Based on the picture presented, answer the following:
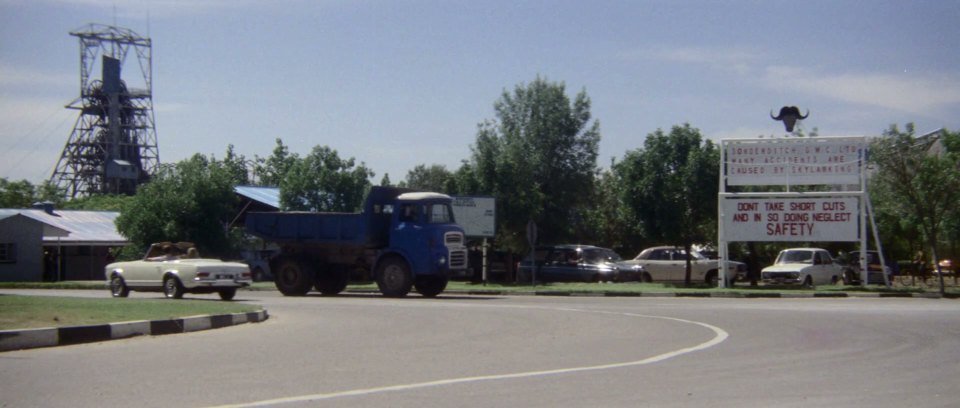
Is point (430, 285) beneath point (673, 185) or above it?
beneath

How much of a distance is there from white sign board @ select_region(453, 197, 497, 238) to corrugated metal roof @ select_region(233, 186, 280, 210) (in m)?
18.5

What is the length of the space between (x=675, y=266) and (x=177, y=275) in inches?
881

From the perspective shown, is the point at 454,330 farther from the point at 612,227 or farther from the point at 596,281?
the point at 612,227

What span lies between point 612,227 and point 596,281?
18455 millimetres

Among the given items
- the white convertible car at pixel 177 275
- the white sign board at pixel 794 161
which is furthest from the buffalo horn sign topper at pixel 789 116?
the white convertible car at pixel 177 275

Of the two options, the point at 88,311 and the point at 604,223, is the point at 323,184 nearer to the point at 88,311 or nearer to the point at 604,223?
the point at 604,223

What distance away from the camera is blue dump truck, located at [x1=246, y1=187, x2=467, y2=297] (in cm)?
2684

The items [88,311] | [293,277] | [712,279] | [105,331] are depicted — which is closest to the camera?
[105,331]

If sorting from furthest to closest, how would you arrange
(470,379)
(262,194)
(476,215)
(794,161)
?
1. (262,194)
2. (476,215)
3. (794,161)
4. (470,379)

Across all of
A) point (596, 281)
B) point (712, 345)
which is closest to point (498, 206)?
point (596, 281)

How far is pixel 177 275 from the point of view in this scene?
2430 centimetres

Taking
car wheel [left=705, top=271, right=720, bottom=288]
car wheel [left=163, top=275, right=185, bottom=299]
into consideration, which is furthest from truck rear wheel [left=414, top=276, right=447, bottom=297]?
car wheel [left=705, top=271, right=720, bottom=288]

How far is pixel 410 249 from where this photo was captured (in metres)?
26.9

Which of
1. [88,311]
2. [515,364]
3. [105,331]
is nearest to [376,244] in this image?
[88,311]
